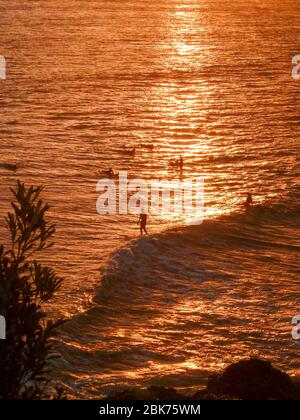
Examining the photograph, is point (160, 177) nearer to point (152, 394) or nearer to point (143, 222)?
point (143, 222)

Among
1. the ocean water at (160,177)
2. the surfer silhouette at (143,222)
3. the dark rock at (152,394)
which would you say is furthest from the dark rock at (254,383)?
the surfer silhouette at (143,222)

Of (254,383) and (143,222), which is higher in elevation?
(143,222)

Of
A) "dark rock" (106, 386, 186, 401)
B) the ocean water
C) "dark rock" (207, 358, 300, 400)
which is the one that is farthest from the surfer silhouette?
"dark rock" (207, 358, 300, 400)

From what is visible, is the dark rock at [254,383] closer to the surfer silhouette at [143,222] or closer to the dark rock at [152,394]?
the dark rock at [152,394]

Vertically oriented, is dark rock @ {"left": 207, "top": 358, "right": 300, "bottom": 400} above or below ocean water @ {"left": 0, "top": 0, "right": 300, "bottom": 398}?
below

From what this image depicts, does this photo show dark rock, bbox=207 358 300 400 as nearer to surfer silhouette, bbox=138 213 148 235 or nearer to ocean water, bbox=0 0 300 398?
ocean water, bbox=0 0 300 398

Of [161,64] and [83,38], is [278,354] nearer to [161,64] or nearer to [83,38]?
[161,64]

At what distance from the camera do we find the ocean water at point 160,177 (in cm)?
2998

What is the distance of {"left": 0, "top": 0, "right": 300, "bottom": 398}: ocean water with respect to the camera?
30.0 m

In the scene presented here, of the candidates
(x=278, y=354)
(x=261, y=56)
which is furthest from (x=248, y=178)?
(x=261, y=56)

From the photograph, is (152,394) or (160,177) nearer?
(152,394)

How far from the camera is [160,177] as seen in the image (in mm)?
51094

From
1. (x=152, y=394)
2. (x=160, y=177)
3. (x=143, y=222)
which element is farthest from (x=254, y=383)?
(x=160, y=177)

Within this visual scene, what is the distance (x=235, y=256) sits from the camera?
129 feet
